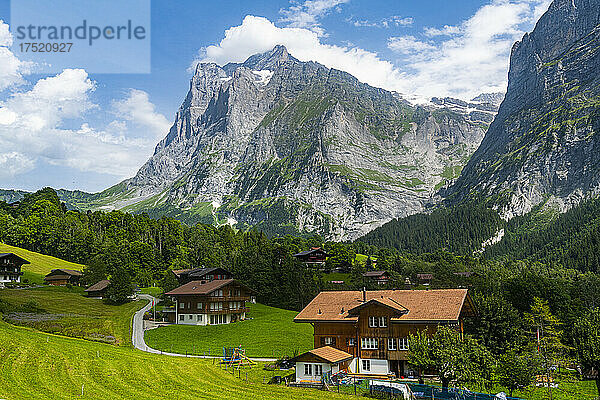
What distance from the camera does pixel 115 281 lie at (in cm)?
10244

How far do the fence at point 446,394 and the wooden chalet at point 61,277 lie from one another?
10326 centimetres

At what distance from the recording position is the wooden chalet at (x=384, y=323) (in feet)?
177

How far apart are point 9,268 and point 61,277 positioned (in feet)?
38.5

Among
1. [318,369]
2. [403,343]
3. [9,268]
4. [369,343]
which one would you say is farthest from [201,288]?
[9,268]

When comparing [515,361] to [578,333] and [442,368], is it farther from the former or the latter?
[578,333]

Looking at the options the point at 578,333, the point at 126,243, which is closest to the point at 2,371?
the point at 578,333

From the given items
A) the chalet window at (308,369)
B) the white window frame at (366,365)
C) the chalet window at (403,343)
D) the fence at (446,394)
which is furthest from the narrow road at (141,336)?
the fence at (446,394)

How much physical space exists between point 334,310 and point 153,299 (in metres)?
67.0

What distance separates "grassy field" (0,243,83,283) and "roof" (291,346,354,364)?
9293 cm

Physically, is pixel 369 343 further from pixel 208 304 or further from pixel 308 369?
pixel 208 304

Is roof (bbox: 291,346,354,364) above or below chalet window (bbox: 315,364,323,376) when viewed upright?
above

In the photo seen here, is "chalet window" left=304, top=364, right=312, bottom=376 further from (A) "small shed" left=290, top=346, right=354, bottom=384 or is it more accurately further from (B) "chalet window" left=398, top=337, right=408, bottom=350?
(B) "chalet window" left=398, top=337, right=408, bottom=350

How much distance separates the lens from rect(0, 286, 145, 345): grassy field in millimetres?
60562

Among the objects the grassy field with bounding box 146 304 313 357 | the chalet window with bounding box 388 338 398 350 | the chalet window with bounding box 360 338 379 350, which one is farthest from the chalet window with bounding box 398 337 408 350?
the grassy field with bounding box 146 304 313 357
